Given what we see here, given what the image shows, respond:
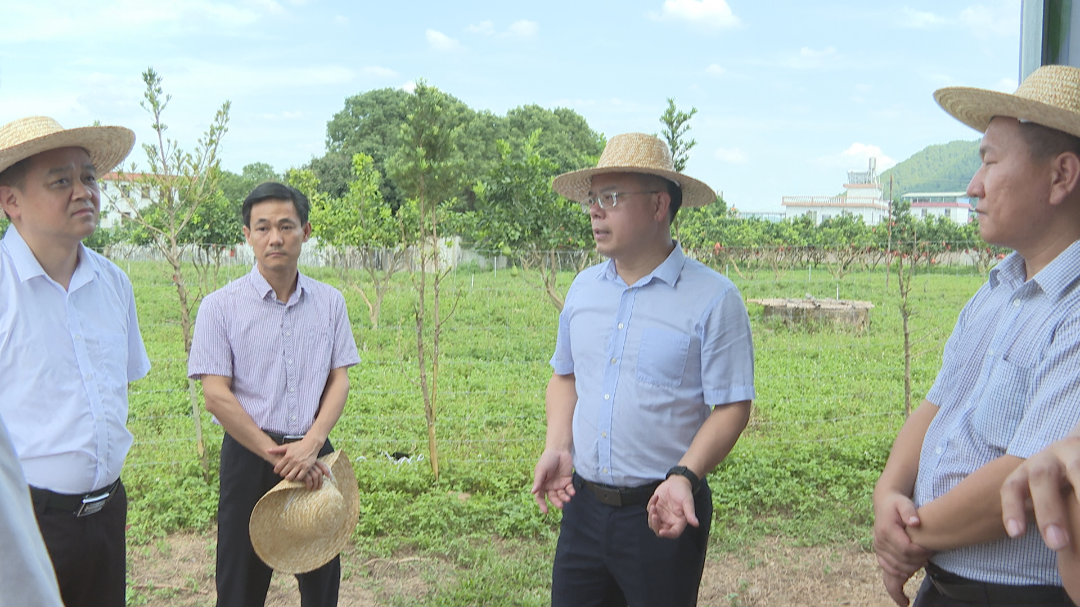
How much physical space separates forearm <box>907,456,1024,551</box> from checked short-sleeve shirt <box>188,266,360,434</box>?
6.25 feet

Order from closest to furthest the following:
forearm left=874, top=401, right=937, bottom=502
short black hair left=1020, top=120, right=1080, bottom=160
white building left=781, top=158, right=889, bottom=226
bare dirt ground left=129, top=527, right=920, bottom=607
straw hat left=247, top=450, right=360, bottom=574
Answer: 1. short black hair left=1020, top=120, right=1080, bottom=160
2. forearm left=874, top=401, right=937, bottom=502
3. straw hat left=247, top=450, right=360, bottom=574
4. bare dirt ground left=129, top=527, right=920, bottom=607
5. white building left=781, top=158, right=889, bottom=226

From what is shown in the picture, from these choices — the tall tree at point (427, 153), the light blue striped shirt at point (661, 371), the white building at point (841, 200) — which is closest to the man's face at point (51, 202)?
the light blue striped shirt at point (661, 371)

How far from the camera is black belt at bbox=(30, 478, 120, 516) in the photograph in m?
2.04

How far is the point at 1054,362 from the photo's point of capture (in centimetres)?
130

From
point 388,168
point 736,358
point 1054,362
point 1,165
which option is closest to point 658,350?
point 736,358

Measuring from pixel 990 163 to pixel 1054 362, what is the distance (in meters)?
0.41

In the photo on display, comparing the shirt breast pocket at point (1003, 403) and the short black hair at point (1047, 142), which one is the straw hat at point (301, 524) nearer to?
the shirt breast pocket at point (1003, 403)

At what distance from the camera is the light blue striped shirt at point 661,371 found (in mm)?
2084

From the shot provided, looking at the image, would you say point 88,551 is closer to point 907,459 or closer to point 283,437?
point 283,437

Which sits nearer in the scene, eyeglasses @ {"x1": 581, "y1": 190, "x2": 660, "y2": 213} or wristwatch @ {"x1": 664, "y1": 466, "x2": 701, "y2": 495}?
wristwatch @ {"x1": 664, "y1": 466, "x2": 701, "y2": 495}

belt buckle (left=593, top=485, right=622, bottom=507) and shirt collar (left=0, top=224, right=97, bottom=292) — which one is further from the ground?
shirt collar (left=0, top=224, right=97, bottom=292)

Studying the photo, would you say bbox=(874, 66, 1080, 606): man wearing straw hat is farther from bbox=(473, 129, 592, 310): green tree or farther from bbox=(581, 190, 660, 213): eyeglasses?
bbox=(473, 129, 592, 310): green tree

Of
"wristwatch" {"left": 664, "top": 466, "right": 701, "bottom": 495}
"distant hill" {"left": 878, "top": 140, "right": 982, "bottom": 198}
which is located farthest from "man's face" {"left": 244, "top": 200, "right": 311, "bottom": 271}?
"distant hill" {"left": 878, "top": 140, "right": 982, "bottom": 198}

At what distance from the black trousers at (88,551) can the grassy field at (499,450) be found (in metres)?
1.55
